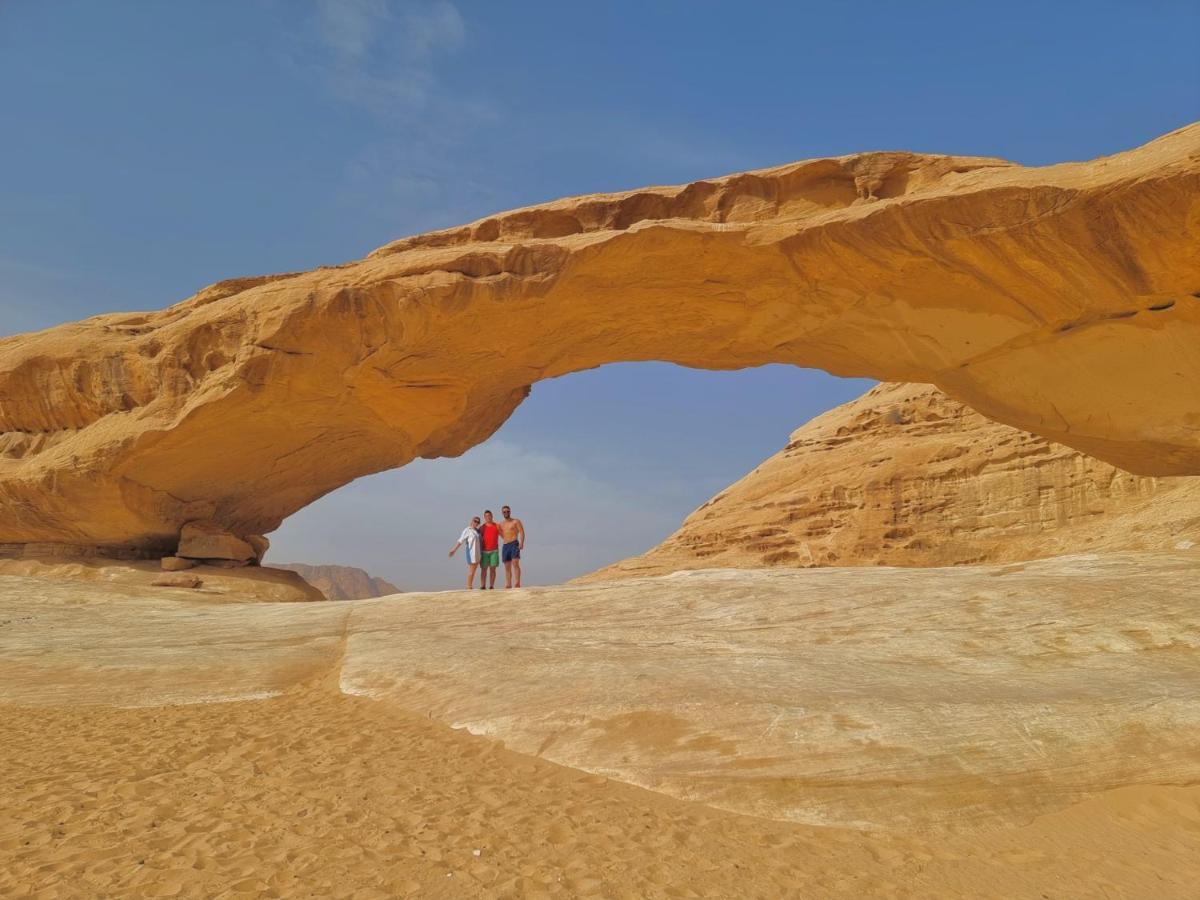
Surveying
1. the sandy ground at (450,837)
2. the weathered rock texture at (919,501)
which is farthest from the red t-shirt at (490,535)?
the weathered rock texture at (919,501)

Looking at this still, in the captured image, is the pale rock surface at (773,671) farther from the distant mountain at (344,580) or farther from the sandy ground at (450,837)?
the distant mountain at (344,580)

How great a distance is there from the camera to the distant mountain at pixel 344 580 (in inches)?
3103

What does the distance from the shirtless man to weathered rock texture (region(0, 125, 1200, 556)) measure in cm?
248

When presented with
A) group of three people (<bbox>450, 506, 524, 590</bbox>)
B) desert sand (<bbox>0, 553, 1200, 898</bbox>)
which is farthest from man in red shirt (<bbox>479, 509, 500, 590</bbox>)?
desert sand (<bbox>0, 553, 1200, 898</bbox>)

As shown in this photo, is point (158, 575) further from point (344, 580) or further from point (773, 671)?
point (344, 580)

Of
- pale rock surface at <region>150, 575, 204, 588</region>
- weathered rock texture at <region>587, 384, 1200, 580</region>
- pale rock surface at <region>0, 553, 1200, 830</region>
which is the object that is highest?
weathered rock texture at <region>587, 384, 1200, 580</region>

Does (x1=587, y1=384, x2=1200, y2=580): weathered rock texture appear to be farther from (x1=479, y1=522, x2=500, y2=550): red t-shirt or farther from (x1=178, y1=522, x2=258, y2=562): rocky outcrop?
(x1=178, y1=522, x2=258, y2=562): rocky outcrop

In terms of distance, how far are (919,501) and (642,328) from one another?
11379mm

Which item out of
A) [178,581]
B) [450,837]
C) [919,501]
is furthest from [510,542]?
[919,501]

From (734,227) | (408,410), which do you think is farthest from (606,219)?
(408,410)

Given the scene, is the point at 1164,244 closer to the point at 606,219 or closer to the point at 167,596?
the point at 606,219

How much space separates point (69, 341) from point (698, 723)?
14311mm

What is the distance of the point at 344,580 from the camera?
8356 cm

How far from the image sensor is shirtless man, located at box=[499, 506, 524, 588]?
1348 cm
